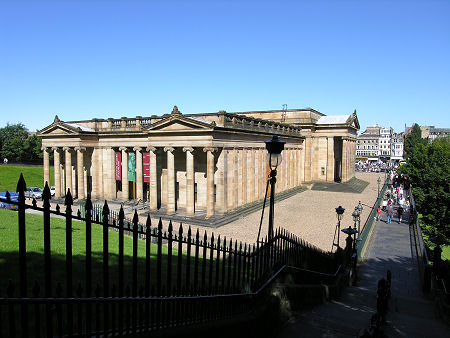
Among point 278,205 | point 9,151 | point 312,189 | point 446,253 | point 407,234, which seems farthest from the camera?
point 9,151

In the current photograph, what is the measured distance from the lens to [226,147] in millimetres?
28656

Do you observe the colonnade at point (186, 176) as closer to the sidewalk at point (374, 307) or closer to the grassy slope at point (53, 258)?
the sidewalk at point (374, 307)

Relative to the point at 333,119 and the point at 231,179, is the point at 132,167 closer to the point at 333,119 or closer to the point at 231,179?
the point at 231,179

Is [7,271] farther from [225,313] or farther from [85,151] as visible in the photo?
[85,151]

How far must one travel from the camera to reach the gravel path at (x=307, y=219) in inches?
953

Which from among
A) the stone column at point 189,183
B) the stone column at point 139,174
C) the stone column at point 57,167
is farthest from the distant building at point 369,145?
the stone column at point 189,183

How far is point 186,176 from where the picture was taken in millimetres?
29078

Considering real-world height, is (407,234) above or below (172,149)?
below

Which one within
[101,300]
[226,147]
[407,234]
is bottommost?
[407,234]

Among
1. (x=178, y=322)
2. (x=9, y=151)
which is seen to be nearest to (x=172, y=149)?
(x=178, y=322)

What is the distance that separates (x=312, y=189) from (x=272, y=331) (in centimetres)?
4187

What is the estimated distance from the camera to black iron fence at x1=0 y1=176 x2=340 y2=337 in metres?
3.32

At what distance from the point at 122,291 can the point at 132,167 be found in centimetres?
3202

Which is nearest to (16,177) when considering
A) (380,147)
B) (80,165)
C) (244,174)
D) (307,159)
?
(80,165)
